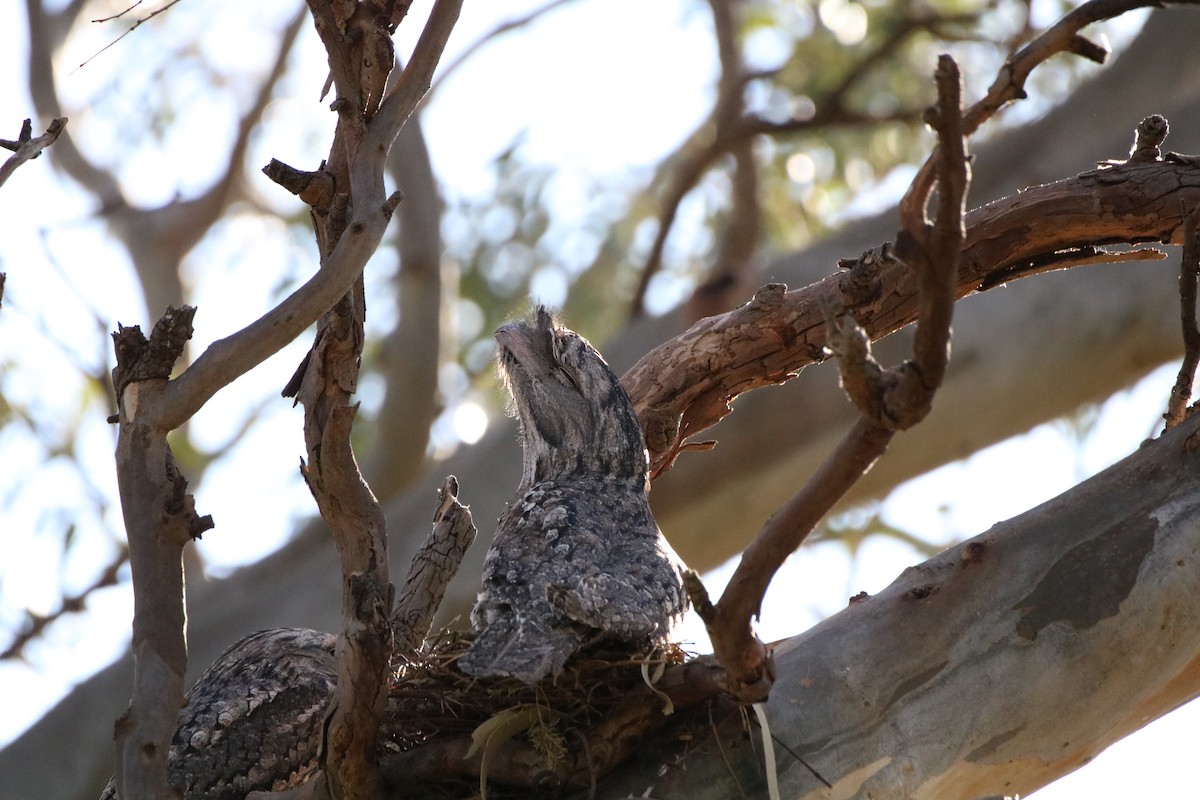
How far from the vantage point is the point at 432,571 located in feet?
13.2

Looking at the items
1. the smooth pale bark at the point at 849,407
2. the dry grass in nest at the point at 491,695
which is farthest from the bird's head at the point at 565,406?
the smooth pale bark at the point at 849,407

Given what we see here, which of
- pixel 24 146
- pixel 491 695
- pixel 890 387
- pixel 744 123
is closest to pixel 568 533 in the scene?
pixel 491 695

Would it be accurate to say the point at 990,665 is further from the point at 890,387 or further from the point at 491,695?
the point at 491,695

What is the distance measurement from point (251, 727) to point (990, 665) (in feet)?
6.78

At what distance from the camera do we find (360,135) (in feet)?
10.1

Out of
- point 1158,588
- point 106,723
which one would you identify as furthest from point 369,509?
point 106,723

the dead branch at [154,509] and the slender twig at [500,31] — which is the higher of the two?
the slender twig at [500,31]

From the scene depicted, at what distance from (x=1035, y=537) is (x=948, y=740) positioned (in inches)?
23.2

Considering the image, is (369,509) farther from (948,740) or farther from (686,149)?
(686,149)

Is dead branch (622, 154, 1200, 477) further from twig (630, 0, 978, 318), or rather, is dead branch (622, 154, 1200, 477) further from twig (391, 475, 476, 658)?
twig (630, 0, 978, 318)

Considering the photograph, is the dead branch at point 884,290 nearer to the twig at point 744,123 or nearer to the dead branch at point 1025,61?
the dead branch at point 1025,61

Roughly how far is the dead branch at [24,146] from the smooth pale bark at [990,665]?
2.06 m

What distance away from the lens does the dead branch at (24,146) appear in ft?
9.69

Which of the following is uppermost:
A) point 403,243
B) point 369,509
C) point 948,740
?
point 403,243
